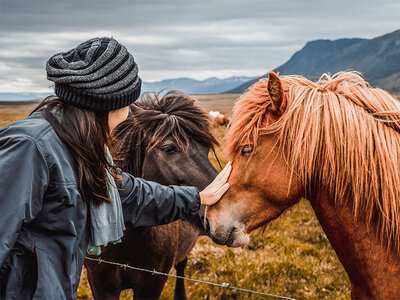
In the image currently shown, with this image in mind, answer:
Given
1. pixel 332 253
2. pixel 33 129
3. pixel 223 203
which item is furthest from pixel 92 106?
pixel 332 253

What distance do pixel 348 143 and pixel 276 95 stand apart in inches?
19.3

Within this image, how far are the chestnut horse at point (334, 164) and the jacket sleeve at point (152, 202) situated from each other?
0.53 metres

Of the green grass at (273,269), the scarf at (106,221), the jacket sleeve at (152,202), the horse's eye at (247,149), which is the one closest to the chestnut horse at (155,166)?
the jacket sleeve at (152,202)

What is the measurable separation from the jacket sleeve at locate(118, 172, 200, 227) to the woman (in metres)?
0.35

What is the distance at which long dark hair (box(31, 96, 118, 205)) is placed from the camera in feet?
6.12

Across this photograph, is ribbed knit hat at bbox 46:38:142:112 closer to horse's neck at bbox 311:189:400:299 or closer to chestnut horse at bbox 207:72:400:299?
chestnut horse at bbox 207:72:400:299

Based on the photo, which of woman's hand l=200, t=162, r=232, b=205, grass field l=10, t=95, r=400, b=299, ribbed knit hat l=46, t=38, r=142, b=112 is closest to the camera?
ribbed knit hat l=46, t=38, r=142, b=112

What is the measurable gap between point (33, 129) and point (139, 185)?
106cm

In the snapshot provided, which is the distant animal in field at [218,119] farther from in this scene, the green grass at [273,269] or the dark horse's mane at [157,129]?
the green grass at [273,269]

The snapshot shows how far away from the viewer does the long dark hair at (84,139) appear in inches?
73.4

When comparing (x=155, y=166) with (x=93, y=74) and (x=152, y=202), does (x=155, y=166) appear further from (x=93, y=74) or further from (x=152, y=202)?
(x=93, y=74)

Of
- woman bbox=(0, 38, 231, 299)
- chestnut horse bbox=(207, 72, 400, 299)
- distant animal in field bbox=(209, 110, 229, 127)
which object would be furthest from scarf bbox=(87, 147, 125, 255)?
distant animal in field bbox=(209, 110, 229, 127)

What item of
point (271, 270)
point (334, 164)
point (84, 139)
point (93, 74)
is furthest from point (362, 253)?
point (271, 270)

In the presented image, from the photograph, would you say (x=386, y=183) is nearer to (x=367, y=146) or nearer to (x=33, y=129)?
(x=367, y=146)
